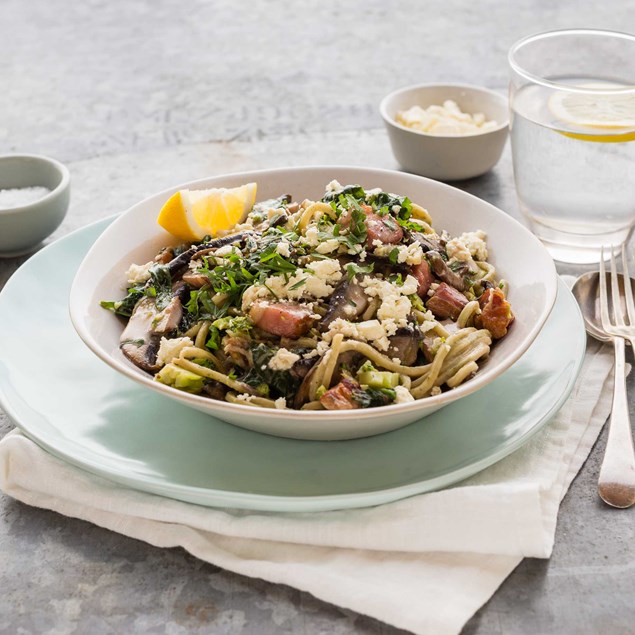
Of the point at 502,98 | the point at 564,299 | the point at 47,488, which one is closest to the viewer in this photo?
the point at 47,488

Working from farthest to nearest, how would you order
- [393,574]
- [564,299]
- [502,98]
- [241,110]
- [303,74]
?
[303,74]
[241,110]
[502,98]
[564,299]
[393,574]

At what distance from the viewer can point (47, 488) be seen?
3.12 meters

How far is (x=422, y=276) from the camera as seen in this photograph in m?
3.64

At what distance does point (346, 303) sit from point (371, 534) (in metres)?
0.97

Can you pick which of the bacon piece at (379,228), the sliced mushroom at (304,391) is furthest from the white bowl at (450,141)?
the sliced mushroom at (304,391)

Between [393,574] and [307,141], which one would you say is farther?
[307,141]

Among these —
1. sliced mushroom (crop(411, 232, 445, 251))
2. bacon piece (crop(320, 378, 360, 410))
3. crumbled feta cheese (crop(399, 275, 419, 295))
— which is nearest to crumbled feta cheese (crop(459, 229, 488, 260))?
sliced mushroom (crop(411, 232, 445, 251))

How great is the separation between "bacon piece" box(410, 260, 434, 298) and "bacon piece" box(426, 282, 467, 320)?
0.15 feet

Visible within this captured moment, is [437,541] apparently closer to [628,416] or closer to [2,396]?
[628,416]

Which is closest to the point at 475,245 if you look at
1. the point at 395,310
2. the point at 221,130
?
the point at 395,310

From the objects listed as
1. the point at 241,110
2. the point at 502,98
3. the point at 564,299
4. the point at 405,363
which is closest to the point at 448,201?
the point at 564,299

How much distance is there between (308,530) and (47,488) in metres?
0.97

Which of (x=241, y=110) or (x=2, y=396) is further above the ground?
(x=2, y=396)

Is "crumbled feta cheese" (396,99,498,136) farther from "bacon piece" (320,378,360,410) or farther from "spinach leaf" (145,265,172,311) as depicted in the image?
"bacon piece" (320,378,360,410)
